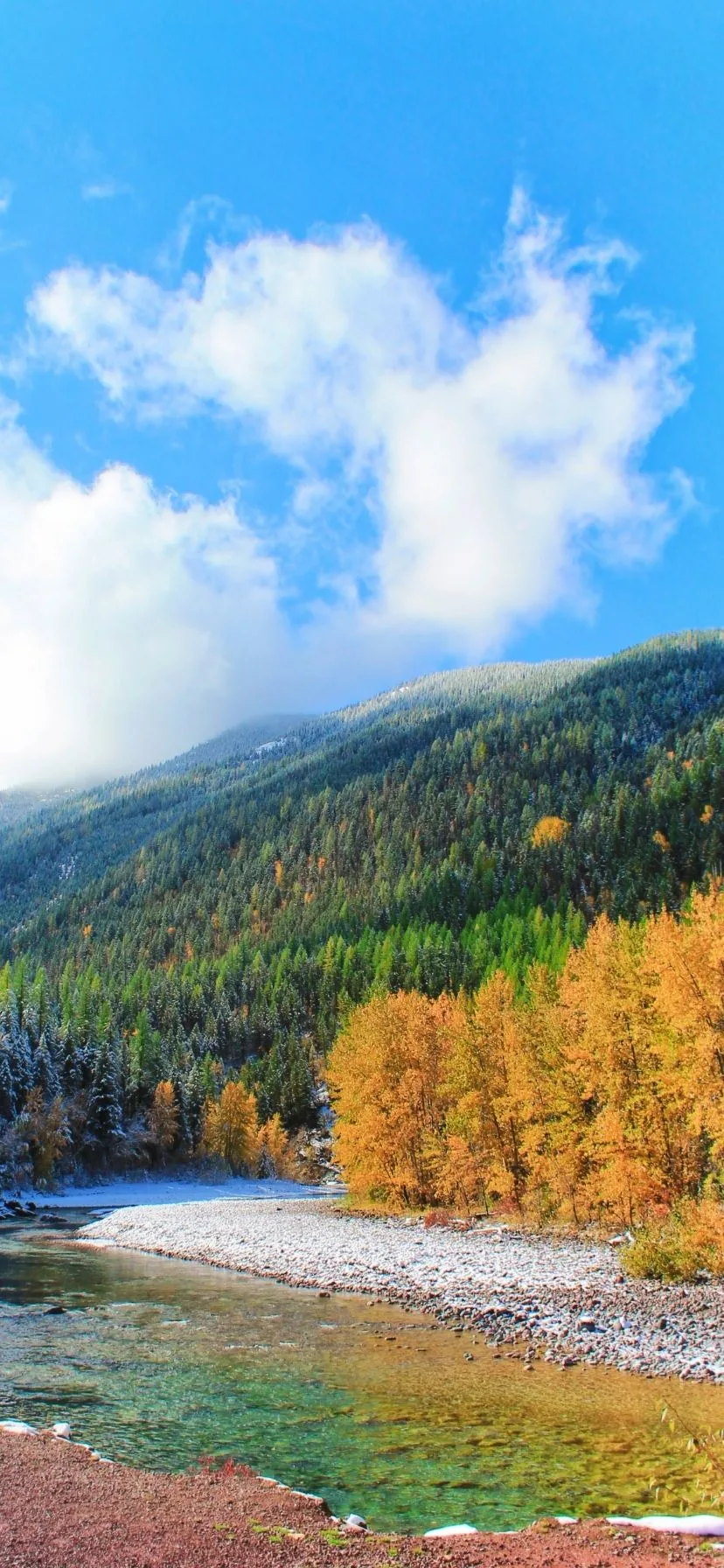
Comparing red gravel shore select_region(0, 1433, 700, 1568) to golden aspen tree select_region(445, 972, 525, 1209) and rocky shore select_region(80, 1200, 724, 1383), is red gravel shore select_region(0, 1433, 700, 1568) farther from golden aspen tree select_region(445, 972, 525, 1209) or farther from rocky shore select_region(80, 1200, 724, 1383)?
golden aspen tree select_region(445, 972, 525, 1209)

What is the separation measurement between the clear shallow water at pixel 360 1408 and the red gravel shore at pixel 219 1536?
4.59 feet

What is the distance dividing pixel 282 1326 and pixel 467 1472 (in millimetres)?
14188

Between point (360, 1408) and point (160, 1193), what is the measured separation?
82.3 metres

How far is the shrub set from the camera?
2784cm

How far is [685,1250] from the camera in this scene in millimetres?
28250

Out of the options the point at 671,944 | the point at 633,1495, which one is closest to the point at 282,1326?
the point at 633,1495

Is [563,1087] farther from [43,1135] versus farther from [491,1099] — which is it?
[43,1135]

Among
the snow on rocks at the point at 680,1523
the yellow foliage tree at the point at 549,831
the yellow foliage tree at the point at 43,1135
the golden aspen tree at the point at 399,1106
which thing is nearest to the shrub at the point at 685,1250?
the snow on rocks at the point at 680,1523

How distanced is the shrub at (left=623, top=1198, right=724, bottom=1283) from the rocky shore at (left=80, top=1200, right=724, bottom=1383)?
2.35 feet

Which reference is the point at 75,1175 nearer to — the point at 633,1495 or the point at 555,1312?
the point at 555,1312

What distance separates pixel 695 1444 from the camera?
26.8ft

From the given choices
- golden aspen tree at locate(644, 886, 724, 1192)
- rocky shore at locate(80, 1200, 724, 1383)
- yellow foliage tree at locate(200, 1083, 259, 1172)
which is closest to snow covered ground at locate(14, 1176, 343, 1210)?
yellow foliage tree at locate(200, 1083, 259, 1172)

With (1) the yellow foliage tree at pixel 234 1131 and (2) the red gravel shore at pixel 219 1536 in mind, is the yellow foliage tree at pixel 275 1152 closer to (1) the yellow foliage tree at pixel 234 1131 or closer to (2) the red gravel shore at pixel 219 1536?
(1) the yellow foliage tree at pixel 234 1131

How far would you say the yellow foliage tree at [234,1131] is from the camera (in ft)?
330
